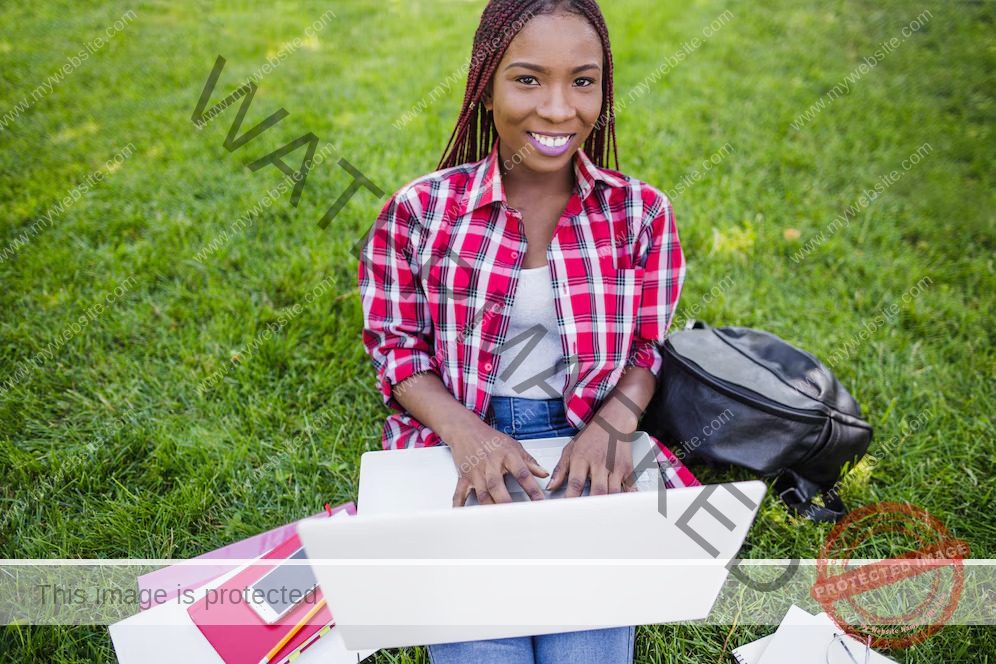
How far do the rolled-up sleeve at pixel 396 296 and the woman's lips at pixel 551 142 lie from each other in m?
0.38

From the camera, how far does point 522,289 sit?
1.80 meters

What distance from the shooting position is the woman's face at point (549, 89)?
1.54 meters

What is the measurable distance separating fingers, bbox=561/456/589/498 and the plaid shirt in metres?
0.22

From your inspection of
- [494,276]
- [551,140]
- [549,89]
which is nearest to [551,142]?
[551,140]

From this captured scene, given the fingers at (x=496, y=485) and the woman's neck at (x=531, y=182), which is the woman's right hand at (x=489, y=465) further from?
the woman's neck at (x=531, y=182)

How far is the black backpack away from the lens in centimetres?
192

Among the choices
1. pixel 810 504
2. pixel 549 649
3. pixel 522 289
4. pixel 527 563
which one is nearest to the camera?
pixel 527 563

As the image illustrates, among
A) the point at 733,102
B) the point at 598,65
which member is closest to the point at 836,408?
the point at 598,65

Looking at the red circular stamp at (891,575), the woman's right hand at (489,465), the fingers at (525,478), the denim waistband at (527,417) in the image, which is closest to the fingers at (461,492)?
the woman's right hand at (489,465)

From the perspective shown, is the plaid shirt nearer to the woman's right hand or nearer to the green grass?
the woman's right hand

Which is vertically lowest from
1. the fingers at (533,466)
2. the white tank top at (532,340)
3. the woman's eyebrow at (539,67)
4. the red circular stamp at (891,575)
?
the red circular stamp at (891,575)

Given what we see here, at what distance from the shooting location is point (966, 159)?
388 cm

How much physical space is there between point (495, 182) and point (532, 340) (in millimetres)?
463

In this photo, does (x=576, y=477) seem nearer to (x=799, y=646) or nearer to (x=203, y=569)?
(x=799, y=646)
